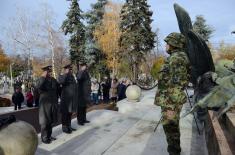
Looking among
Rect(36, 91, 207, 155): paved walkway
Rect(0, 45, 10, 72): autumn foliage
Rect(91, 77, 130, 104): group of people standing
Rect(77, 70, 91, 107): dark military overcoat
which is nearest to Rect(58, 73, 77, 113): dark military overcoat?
Rect(36, 91, 207, 155): paved walkway

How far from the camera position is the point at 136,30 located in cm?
3916

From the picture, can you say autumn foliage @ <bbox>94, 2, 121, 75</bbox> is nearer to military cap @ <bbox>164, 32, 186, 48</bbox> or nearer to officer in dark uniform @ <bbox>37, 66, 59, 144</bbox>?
officer in dark uniform @ <bbox>37, 66, 59, 144</bbox>

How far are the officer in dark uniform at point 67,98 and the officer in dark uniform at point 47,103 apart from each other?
0.63 meters

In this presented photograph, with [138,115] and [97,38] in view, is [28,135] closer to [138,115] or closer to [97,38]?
[138,115]

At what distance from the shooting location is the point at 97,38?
46.7 metres

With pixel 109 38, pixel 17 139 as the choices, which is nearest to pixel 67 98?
pixel 17 139

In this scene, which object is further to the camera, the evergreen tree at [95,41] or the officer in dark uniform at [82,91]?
the evergreen tree at [95,41]

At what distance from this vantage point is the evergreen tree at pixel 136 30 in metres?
39.0

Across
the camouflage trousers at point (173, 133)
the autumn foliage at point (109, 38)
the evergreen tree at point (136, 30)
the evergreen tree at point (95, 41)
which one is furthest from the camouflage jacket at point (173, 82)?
the autumn foliage at point (109, 38)

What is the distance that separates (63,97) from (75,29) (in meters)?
32.6

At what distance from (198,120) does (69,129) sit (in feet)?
9.51

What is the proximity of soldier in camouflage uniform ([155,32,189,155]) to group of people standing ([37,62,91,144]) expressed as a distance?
2828 mm

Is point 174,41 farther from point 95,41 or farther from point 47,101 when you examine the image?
point 95,41

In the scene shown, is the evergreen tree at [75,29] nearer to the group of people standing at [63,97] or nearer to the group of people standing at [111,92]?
the group of people standing at [111,92]
